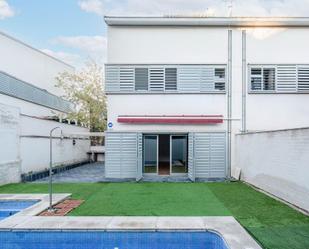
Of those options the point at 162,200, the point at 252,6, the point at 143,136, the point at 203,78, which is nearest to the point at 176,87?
the point at 203,78

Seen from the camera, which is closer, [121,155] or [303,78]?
[121,155]

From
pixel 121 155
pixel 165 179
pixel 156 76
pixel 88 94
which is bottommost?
pixel 165 179

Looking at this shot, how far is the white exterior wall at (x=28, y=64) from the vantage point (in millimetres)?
24047

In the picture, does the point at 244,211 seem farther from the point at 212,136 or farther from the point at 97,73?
the point at 97,73

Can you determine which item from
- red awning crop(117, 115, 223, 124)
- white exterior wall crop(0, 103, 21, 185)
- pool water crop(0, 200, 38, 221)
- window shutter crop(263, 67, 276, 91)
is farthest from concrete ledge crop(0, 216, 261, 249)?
window shutter crop(263, 67, 276, 91)

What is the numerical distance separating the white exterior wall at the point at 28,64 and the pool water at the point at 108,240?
18.6 m

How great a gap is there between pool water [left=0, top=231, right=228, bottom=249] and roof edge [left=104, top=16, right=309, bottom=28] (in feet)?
46.5

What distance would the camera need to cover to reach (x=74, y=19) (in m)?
26.5

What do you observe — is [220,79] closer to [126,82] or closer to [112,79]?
[126,82]

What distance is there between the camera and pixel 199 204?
464 inches

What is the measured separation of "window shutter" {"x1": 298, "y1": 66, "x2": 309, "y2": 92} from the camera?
18.8 m

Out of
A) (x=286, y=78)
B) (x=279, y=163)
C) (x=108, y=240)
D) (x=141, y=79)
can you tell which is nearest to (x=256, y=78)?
Answer: (x=286, y=78)

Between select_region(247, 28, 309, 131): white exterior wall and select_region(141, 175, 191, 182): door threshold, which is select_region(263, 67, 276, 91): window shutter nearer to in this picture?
select_region(247, 28, 309, 131): white exterior wall

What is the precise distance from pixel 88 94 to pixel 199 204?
2451cm
